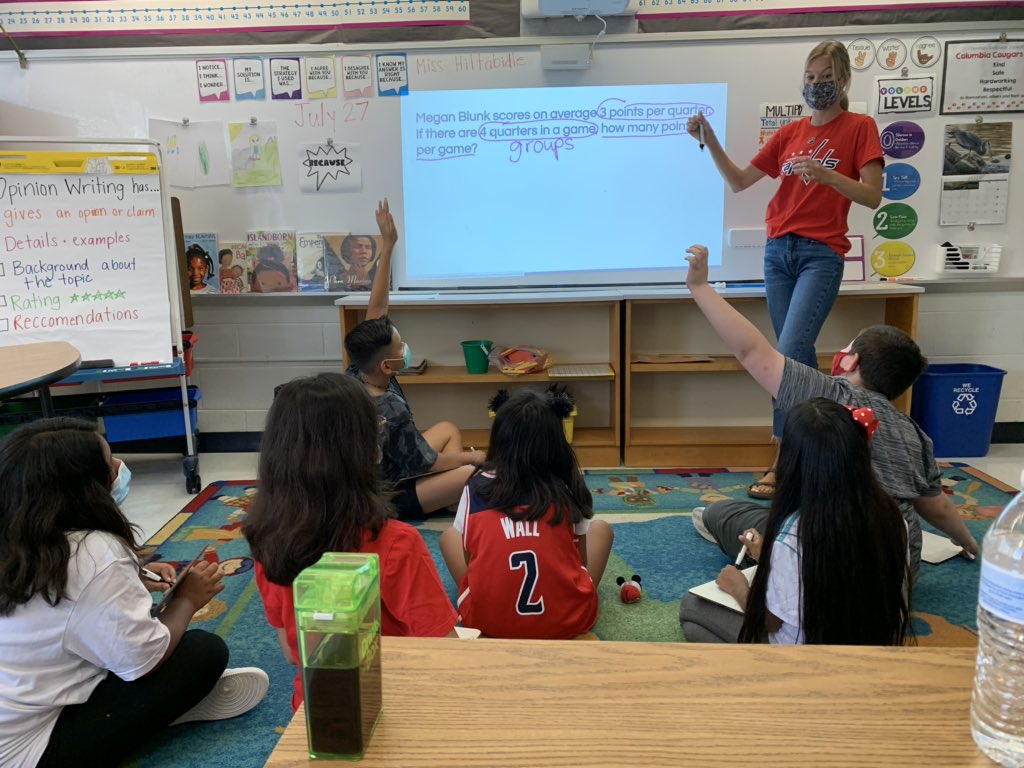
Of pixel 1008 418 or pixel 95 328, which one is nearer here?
pixel 95 328

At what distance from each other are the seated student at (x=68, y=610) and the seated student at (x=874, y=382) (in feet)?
4.18

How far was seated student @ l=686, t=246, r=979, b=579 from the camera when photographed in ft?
5.58

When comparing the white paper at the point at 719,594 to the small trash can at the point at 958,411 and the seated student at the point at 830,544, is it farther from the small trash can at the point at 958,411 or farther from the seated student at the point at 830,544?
the small trash can at the point at 958,411

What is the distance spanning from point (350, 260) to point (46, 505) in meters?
2.53

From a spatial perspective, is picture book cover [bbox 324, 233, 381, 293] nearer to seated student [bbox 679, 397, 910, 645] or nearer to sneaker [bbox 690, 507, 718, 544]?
sneaker [bbox 690, 507, 718, 544]

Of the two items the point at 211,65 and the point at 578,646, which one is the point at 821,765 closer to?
the point at 578,646

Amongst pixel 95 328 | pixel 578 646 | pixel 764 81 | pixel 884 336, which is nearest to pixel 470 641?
pixel 578 646

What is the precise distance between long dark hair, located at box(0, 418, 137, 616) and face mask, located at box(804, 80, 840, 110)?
104 inches

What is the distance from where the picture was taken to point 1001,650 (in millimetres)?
688

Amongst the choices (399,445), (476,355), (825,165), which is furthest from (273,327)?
(825,165)

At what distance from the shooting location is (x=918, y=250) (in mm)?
3625

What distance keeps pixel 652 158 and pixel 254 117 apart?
75.3 inches

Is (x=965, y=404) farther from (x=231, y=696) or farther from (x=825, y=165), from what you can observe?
(x=231, y=696)

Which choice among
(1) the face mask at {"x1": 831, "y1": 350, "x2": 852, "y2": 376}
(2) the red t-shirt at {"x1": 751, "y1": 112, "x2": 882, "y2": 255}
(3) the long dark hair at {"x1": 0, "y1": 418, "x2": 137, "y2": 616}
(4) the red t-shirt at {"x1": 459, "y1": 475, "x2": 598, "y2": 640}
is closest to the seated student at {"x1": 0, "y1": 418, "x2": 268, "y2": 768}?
(3) the long dark hair at {"x1": 0, "y1": 418, "x2": 137, "y2": 616}
